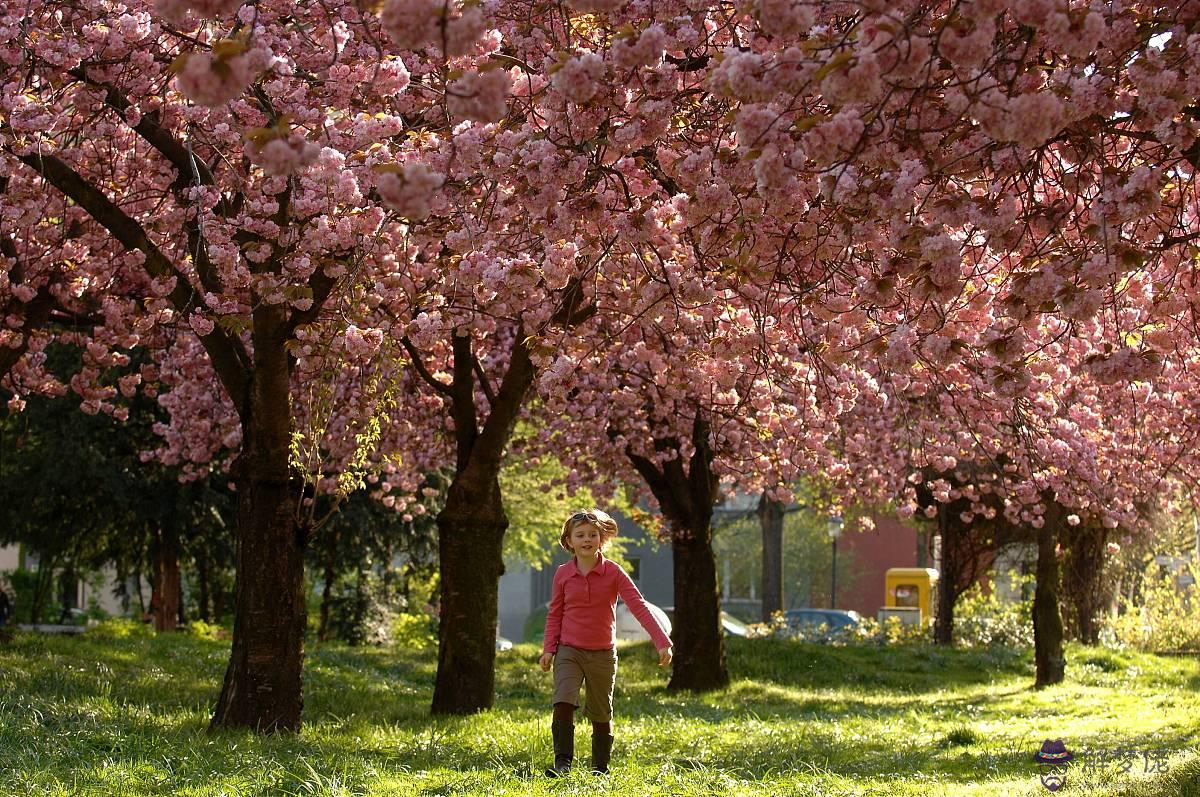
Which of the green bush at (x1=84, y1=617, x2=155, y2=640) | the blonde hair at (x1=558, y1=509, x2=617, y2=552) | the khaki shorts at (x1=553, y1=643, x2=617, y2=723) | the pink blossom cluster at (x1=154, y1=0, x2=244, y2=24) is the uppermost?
the pink blossom cluster at (x1=154, y1=0, x2=244, y2=24)

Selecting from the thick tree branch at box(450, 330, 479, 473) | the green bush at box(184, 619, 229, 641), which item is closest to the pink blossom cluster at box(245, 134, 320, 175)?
the thick tree branch at box(450, 330, 479, 473)

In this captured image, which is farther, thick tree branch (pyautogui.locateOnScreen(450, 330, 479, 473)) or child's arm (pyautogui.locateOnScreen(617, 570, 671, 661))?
thick tree branch (pyautogui.locateOnScreen(450, 330, 479, 473))

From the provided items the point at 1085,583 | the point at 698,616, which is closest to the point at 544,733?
the point at 698,616

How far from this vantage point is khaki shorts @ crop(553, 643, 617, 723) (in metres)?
8.09

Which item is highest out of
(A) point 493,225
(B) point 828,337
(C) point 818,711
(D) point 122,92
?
(D) point 122,92

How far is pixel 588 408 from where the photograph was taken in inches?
605

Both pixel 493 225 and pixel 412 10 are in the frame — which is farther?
pixel 493 225

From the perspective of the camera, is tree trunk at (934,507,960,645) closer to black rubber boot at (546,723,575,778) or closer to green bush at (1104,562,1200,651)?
green bush at (1104,562,1200,651)

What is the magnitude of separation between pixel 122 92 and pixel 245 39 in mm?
5089

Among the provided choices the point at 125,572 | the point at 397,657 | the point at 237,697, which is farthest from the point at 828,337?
the point at 125,572

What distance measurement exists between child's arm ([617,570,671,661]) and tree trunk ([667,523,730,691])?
361 inches

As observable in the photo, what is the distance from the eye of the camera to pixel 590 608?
8195 mm

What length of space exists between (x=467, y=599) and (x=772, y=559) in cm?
2338

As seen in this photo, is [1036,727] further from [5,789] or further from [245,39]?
[245,39]
